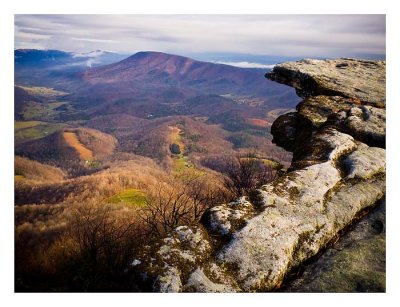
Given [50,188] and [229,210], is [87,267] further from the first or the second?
[50,188]

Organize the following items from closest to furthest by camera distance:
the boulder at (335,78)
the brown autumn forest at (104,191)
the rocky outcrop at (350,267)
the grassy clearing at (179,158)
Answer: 1. the rocky outcrop at (350,267)
2. the brown autumn forest at (104,191)
3. the boulder at (335,78)
4. the grassy clearing at (179,158)

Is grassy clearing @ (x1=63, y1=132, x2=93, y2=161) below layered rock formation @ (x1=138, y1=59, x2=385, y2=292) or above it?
below

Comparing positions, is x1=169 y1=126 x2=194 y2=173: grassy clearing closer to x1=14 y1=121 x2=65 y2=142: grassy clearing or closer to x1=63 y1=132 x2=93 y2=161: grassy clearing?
x1=63 y1=132 x2=93 y2=161: grassy clearing

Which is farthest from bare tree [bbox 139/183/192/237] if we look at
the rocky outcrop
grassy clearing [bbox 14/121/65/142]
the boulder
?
grassy clearing [bbox 14/121/65/142]

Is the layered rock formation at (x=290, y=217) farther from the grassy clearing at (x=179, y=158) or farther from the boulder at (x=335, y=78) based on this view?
the grassy clearing at (x=179, y=158)

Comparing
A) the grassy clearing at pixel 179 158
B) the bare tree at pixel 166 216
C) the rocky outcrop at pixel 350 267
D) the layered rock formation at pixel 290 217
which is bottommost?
the grassy clearing at pixel 179 158

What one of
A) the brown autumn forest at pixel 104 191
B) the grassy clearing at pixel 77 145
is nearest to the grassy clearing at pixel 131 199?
the brown autumn forest at pixel 104 191

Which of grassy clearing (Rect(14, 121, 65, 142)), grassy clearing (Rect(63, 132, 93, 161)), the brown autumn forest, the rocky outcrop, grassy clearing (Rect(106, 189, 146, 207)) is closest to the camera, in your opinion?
the rocky outcrop
